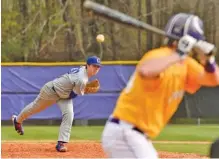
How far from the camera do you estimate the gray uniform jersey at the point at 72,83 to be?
9430mm

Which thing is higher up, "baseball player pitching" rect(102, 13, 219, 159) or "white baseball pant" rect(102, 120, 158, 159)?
"baseball player pitching" rect(102, 13, 219, 159)

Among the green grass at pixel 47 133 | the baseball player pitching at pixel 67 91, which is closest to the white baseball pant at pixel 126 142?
the baseball player pitching at pixel 67 91

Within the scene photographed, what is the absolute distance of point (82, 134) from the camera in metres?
13.8

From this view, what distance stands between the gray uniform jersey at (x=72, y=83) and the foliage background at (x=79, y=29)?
8190 millimetres

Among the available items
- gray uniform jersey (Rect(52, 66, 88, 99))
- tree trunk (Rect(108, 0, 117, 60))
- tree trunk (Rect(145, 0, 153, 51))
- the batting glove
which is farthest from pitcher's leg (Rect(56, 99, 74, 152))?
tree trunk (Rect(145, 0, 153, 51))

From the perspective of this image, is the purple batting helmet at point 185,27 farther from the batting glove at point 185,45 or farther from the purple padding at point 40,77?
the purple padding at point 40,77

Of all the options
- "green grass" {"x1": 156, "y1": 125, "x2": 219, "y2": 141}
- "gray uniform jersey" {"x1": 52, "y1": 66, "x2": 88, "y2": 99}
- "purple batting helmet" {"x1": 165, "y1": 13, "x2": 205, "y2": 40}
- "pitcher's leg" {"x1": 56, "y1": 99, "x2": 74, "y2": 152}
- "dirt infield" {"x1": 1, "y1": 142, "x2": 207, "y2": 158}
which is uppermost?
"purple batting helmet" {"x1": 165, "y1": 13, "x2": 205, "y2": 40}

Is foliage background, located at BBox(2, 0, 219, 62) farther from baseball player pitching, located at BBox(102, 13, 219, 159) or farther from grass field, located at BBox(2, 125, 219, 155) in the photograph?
baseball player pitching, located at BBox(102, 13, 219, 159)

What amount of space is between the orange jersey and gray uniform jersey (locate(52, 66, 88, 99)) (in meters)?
5.05

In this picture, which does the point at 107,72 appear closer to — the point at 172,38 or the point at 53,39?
the point at 53,39

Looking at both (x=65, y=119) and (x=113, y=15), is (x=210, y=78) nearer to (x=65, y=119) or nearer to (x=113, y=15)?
(x=113, y=15)

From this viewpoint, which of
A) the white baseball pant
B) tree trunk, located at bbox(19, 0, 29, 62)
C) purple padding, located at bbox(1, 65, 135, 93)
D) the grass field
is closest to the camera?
the white baseball pant

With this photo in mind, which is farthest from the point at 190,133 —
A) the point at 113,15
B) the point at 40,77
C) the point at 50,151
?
the point at 113,15

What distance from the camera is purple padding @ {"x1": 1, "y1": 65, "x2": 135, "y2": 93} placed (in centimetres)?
1598
